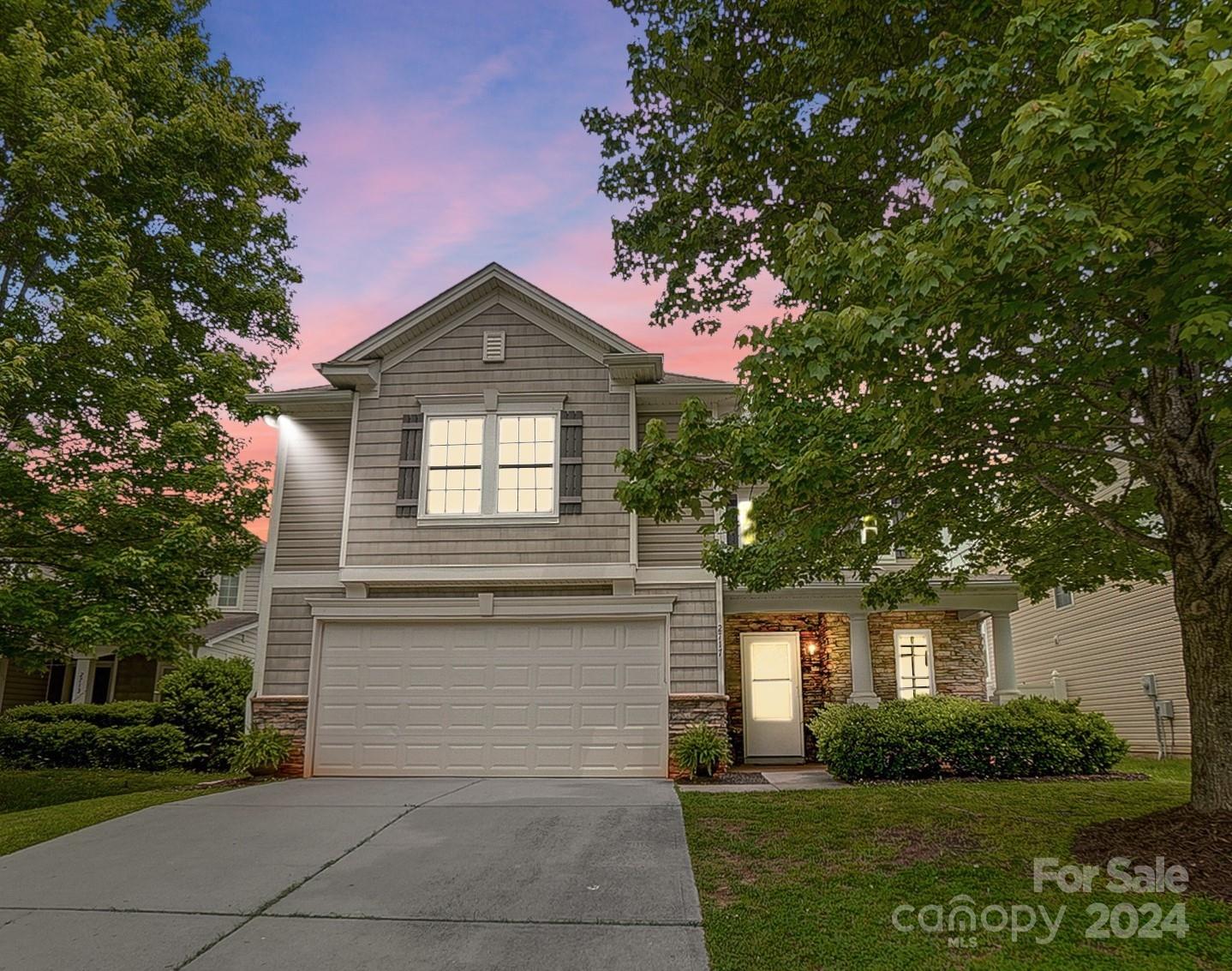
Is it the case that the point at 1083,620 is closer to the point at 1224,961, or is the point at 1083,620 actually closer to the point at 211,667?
the point at 1224,961

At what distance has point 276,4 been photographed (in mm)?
13336

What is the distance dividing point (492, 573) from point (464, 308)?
4.21 meters

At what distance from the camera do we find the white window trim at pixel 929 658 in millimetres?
14141

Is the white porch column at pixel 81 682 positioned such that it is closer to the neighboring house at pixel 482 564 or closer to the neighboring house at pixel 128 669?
the neighboring house at pixel 128 669

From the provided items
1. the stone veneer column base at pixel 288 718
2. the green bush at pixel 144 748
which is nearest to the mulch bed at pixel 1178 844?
the stone veneer column base at pixel 288 718

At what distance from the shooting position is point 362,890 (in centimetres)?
543

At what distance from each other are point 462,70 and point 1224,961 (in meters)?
14.3

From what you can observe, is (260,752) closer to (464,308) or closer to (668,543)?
(668,543)

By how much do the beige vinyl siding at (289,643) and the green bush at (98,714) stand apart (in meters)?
4.45

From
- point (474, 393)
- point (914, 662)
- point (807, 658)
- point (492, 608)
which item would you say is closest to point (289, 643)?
point (492, 608)

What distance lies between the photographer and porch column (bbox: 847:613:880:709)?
12680 mm

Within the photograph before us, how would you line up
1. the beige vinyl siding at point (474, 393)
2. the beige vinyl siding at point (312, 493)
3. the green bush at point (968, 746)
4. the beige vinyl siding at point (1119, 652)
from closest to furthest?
the green bush at point (968, 746)
the beige vinyl siding at point (474, 393)
the beige vinyl siding at point (312, 493)
the beige vinyl siding at point (1119, 652)

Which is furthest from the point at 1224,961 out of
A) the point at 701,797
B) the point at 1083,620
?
the point at 1083,620

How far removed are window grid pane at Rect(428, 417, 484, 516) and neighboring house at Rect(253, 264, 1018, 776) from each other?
1.1 inches
